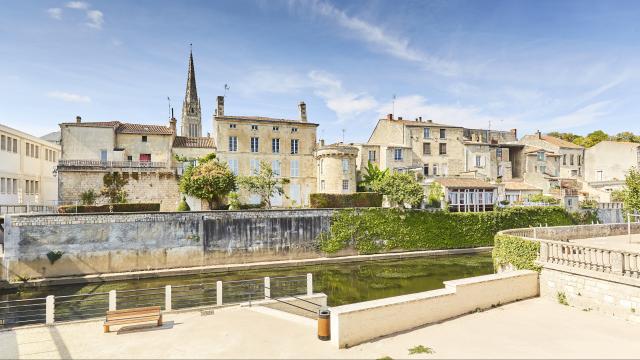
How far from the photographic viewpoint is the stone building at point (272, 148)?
38.8 meters

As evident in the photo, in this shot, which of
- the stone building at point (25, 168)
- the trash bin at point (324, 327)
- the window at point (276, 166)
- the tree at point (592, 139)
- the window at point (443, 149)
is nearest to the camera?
the trash bin at point (324, 327)

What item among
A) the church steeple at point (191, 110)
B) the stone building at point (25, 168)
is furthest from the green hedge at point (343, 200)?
the church steeple at point (191, 110)

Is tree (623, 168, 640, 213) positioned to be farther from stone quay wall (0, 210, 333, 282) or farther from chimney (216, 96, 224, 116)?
chimney (216, 96, 224, 116)

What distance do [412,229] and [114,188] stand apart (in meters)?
27.0

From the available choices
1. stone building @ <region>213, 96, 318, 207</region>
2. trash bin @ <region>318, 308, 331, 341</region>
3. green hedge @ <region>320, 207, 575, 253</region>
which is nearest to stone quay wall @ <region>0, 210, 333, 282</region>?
green hedge @ <region>320, 207, 575, 253</region>

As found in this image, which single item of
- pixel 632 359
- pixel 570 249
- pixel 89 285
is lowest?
pixel 89 285

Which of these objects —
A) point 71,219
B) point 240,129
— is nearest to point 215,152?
point 240,129

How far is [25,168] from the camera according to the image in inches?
1351

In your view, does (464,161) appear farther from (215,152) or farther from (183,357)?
(183,357)

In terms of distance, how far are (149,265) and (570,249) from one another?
2424cm

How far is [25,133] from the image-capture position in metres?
34.2

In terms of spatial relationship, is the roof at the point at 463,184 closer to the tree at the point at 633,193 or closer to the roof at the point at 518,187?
the roof at the point at 518,187

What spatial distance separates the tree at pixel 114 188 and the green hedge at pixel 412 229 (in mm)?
18870

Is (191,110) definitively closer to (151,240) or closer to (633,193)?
(151,240)
